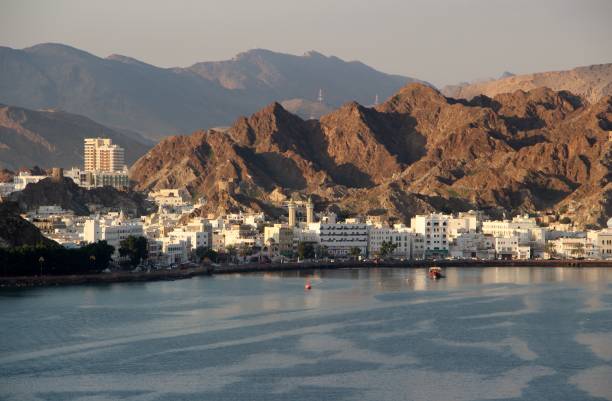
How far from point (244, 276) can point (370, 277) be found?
7568 mm

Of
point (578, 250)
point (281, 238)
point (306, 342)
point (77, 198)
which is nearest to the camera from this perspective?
point (306, 342)

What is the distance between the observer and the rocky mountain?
484ft

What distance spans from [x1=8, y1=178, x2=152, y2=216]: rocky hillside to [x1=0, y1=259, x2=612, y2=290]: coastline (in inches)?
1789

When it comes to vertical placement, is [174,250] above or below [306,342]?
above

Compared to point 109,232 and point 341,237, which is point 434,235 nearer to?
point 341,237

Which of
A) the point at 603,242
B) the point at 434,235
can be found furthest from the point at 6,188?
the point at 603,242

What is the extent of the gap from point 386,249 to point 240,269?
14.9 meters

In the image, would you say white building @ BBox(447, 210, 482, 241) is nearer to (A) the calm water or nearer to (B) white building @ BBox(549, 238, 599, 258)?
(B) white building @ BBox(549, 238, 599, 258)

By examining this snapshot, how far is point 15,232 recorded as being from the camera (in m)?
86.9

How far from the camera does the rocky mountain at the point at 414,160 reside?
14762 centimetres

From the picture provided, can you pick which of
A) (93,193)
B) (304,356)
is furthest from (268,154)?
(304,356)

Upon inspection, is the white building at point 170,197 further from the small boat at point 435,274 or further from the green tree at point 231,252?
the small boat at point 435,274

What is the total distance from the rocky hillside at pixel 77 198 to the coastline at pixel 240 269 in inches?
1789

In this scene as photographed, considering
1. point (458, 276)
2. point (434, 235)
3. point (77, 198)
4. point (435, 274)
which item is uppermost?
point (77, 198)
